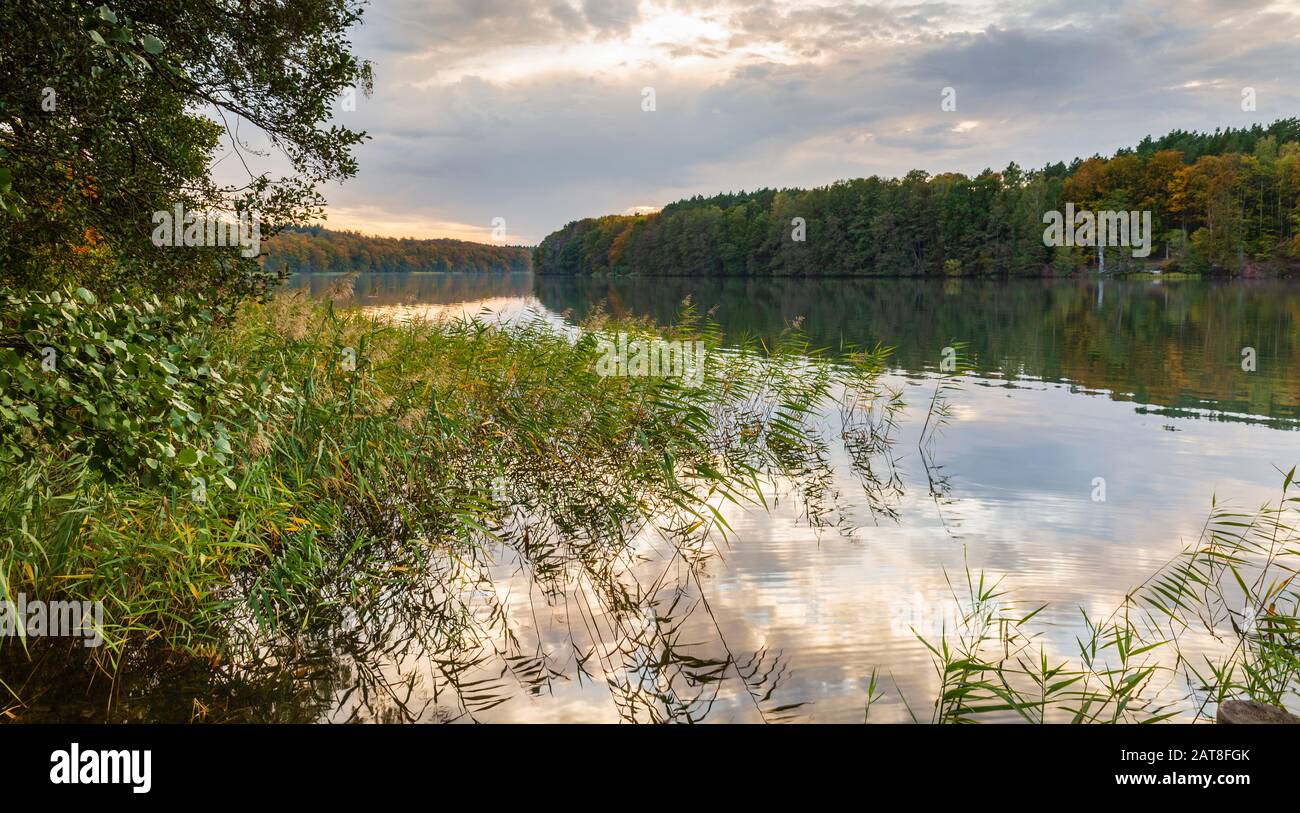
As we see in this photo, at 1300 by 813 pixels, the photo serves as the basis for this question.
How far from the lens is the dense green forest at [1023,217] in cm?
8125

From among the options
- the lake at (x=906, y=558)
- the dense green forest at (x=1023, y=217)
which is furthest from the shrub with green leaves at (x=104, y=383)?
the dense green forest at (x=1023, y=217)

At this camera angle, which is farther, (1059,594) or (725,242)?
(725,242)

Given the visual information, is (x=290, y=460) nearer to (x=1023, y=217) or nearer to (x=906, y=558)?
(x=906, y=558)

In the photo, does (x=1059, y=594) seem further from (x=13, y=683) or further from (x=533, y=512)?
(x=13, y=683)

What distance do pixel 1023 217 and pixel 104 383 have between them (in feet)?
333

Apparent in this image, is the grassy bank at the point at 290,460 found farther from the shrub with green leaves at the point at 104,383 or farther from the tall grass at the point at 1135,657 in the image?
the tall grass at the point at 1135,657

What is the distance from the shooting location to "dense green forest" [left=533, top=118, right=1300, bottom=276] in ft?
267

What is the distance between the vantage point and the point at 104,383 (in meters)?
4.76

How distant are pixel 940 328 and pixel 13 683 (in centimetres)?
3679

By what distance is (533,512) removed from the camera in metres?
10.0

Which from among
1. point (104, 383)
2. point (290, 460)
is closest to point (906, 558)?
point (290, 460)

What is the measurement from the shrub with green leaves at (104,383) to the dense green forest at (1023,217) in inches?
3889
